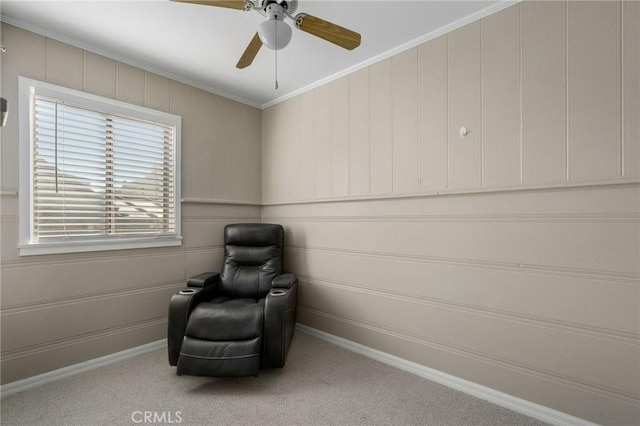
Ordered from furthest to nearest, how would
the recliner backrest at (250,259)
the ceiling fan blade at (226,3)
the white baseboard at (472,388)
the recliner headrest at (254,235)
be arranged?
the recliner headrest at (254,235) → the recliner backrest at (250,259) → the white baseboard at (472,388) → the ceiling fan blade at (226,3)

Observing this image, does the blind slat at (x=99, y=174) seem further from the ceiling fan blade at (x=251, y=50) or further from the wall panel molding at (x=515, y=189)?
the wall panel molding at (x=515, y=189)

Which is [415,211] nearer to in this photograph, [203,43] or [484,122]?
[484,122]

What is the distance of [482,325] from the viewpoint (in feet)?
6.32

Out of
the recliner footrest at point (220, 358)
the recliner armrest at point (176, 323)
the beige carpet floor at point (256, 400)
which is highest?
the recliner armrest at point (176, 323)

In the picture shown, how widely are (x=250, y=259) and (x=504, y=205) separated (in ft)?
7.09

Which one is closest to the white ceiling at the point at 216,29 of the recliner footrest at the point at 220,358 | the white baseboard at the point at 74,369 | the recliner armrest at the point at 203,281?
the recliner armrest at the point at 203,281

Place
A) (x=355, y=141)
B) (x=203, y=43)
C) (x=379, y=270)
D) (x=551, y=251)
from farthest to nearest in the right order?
(x=355, y=141), (x=379, y=270), (x=203, y=43), (x=551, y=251)

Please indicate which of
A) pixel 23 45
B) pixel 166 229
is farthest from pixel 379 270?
pixel 23 45

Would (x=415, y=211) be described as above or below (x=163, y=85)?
below

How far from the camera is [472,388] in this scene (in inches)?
76.7

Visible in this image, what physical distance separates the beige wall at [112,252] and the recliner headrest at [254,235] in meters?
0.31

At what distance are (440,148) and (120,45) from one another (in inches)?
102

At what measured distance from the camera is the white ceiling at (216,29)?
1853mm

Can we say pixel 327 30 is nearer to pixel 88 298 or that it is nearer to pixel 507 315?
pixel 507 315
